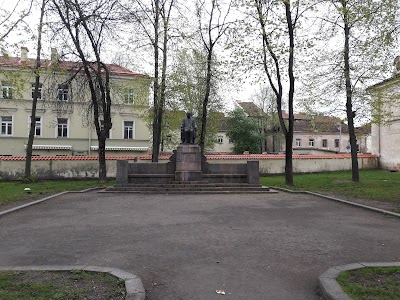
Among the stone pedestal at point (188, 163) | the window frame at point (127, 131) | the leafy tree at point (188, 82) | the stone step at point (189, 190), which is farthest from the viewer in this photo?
the window frame at point (127, 131)

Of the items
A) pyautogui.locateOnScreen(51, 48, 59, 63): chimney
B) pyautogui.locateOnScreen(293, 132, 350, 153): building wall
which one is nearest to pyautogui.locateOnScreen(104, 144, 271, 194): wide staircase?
pyautogui.locateOnScreen(51, 48, 59, 63): chimney

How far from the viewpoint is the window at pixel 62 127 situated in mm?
33719

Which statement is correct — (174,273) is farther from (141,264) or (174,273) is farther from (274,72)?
(274,72)

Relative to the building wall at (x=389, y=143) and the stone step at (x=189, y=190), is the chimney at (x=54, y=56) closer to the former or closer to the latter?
the stone step at (x=189, y=190)

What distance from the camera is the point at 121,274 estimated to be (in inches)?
171

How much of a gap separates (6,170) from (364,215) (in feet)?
68.8

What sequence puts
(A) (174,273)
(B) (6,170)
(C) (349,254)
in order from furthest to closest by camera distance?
(B) (6,170) < (C) (349,254) < (A) (174,273)

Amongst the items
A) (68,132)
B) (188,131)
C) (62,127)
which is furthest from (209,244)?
(62,127)

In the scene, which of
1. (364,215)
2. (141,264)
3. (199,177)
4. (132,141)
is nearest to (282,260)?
(141,264)

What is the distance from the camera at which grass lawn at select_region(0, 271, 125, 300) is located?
3.69 metres

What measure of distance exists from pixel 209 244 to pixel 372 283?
2.71 m

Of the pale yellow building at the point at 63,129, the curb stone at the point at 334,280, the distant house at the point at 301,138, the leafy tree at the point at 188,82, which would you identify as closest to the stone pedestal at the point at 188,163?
the leafy tree at the point at 188,82

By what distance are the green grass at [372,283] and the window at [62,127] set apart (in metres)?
33.5

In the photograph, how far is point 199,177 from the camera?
16.3 metres
